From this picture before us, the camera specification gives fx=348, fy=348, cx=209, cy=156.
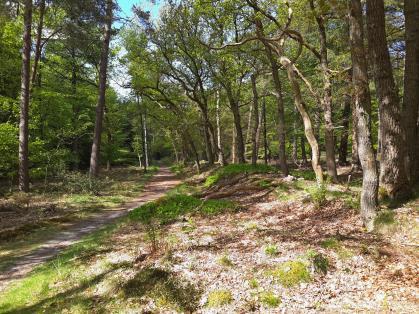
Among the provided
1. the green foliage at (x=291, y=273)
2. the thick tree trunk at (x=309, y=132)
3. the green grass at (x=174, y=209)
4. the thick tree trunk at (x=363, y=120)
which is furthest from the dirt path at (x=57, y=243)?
the thick tree trunk at (x=363, y=120)

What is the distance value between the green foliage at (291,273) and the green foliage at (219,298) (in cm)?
88

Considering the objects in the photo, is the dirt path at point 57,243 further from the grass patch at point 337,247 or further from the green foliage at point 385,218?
the green foliage at point 385,218

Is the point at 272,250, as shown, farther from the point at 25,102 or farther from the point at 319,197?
the point at 25,102

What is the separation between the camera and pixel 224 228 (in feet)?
30.3

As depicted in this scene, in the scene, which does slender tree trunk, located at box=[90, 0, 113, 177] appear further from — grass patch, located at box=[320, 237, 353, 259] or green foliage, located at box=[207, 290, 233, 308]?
grass patch, located at box=[320, 237, 353, 259]

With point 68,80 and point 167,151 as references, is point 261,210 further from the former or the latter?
point 167,151

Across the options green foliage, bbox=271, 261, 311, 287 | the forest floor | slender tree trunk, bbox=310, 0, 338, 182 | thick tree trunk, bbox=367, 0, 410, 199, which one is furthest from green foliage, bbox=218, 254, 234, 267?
slender tree trunk, bbox=310, 0, 338, 182

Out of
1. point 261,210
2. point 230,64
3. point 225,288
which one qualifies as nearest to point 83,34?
point 230,64

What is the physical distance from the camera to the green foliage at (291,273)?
575 centimetres

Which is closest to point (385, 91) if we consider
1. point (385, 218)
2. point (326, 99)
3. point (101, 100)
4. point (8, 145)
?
point (385, 218)

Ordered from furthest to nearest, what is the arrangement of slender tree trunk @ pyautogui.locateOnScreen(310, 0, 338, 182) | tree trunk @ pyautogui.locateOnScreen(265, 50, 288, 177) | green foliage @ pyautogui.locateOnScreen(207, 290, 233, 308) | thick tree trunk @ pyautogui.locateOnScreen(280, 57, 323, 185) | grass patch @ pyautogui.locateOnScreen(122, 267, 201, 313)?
tree trunk @ pyautogui.locateOnScreen(265, 50, 288, 177) < slender tree trunk @ pyautogui.locateOnScreen(310, 0, 338, 182) < thick tree trunk @ pyautogui.locateOnScreen(280, 57, 323, 185) < grass patch @ pyautogui.locateOnScreen(122, 267, 201, 313) < green foliage @ pyautogui.locateOnScreen(207, 290, 233, 308)

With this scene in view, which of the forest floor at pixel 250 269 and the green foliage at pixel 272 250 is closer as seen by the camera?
the forest floor at pixel 250 269

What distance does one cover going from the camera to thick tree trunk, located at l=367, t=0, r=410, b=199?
7.02 metres

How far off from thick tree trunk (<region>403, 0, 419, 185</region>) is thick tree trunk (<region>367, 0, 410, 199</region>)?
1.08m
